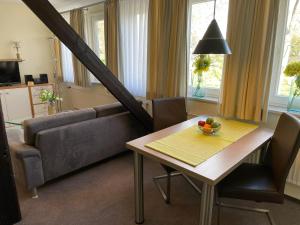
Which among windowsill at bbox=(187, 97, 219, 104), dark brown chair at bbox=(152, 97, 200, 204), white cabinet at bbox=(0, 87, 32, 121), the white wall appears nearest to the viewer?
dark brown chair at bbox=(152, 97, 200, 204)

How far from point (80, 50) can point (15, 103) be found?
3447 millimetres

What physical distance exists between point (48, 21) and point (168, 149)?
1539 mm

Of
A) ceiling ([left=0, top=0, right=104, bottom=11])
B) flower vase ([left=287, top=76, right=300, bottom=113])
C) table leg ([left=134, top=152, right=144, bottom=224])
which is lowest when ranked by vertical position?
table leg ([left=134, top=152, right=144, bottom=224])

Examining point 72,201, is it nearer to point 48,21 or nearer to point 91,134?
point 91,134

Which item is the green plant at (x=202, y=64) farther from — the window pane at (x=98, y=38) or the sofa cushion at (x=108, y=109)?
the window pane at (x=98, y=38)

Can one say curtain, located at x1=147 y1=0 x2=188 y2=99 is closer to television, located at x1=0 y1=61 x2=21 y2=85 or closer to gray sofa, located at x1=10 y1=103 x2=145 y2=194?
gray sofa, located at x1=10 y1=103 x2=145 y2=194

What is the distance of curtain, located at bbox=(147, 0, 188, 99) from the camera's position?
9.07 feet

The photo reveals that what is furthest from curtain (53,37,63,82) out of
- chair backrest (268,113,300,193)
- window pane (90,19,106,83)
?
chair backrest (268,113,300,193)

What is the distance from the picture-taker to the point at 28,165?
2121 millimetres

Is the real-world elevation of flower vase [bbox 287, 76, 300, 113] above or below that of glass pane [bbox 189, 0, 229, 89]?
below

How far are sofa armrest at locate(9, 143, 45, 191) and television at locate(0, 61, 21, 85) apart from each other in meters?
3.43

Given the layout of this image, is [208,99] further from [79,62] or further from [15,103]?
[15,103]

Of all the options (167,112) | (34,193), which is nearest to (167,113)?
(167,112)

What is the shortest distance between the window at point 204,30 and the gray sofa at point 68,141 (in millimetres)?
1070
